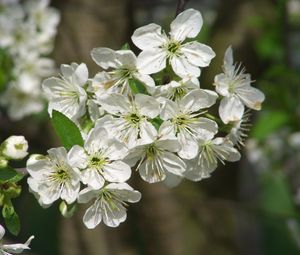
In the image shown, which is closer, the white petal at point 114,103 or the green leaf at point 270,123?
the white petal at point 114,103

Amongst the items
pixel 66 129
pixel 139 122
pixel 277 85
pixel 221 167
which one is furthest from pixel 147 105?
pixel 221 167

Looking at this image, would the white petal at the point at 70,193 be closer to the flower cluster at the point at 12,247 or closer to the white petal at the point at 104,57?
the flower cluster at the point at 12,247

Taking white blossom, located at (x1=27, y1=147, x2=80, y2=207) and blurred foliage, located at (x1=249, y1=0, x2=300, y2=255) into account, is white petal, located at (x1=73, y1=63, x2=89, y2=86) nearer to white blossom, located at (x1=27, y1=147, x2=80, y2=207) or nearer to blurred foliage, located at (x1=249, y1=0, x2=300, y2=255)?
white blossom, located at (x1=27, y1=147, x2=80, y2=207)

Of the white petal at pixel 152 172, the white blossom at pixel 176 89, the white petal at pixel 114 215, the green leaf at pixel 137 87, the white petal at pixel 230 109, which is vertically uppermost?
the white blossom at pixel 176 89

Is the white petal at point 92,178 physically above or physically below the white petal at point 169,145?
below

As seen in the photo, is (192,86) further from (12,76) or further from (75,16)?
(75,16)

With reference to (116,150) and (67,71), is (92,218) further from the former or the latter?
(67,71)

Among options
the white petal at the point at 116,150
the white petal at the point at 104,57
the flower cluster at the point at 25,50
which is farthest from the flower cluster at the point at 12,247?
the flower cluster at the point at 25,50
